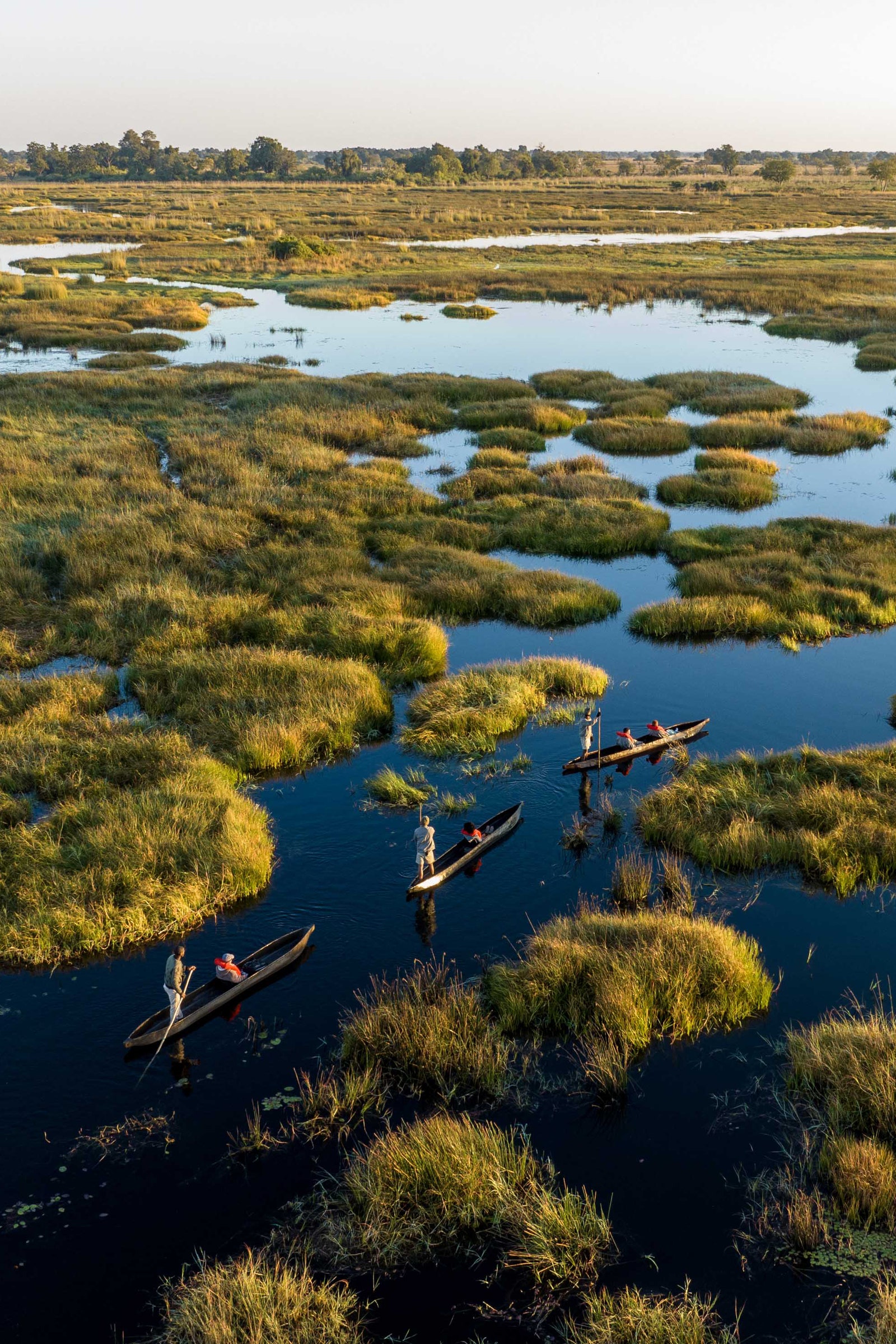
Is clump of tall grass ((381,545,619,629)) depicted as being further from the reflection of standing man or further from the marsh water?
the reflection of standing man

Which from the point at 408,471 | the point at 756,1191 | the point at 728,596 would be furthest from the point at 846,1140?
the point at 408,471

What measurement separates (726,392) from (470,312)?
3092cm

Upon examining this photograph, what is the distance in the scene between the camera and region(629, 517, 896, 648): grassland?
2448 cm

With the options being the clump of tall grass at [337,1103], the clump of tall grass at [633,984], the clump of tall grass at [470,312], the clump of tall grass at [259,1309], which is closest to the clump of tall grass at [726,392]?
the clump of tall grass at [470,312]

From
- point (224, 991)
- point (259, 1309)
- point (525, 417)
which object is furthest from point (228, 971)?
point (525, 417)

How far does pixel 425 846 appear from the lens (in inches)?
568

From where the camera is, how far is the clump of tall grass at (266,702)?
18656mm

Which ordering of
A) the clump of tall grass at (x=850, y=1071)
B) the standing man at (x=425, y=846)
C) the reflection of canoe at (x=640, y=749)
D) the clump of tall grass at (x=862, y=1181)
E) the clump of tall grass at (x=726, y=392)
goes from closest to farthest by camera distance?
the clump of tall grass at (x=862, y=1181) < the clump of tall grass at (x=850, y=1071) < the standing man at (x=425, y=846) < the reflection of canoe at (x=640, y=749) < the clump of tall grass at (x=726, y=392)

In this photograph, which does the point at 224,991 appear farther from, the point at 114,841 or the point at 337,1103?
the point at 114,841

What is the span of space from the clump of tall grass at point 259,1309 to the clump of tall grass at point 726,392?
4157cm

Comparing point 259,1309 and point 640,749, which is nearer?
point 259,1309

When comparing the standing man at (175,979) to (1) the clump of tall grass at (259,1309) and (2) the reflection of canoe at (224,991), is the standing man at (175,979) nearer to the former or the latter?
(2) the reflection of canoe at (224,991)

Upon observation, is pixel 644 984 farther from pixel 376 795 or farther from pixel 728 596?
pixel 728 596

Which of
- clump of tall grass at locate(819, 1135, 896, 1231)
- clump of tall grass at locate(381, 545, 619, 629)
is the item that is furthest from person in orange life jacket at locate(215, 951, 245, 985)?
clump of tall grass at locate(381, 545, 619, 629)
